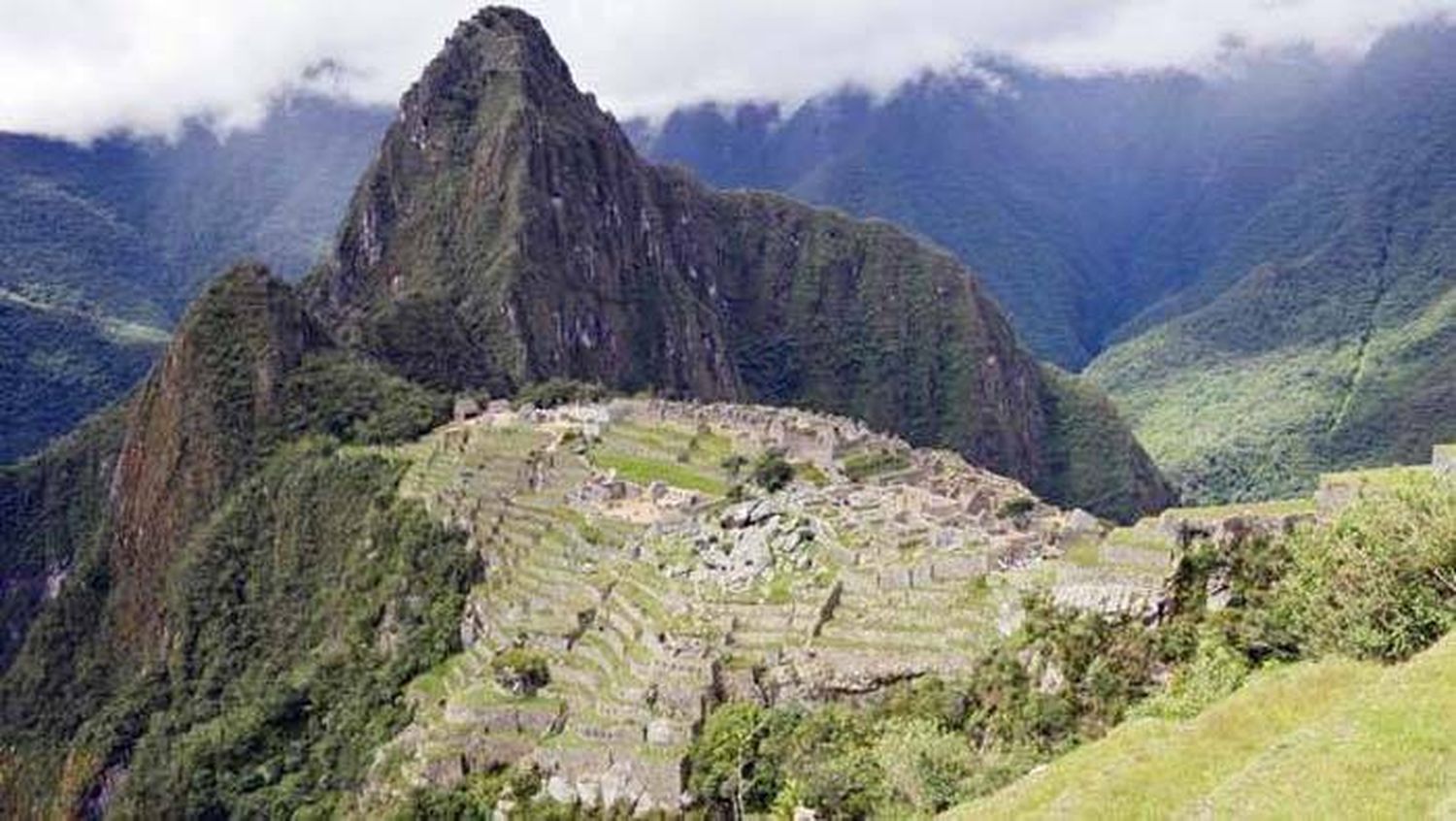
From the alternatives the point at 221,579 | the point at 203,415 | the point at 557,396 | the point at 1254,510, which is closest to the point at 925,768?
the point at 1254,510

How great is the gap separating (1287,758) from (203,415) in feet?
404

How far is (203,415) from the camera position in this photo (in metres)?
133

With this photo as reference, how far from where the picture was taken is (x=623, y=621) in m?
56.2

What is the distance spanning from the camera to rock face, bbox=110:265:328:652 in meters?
131

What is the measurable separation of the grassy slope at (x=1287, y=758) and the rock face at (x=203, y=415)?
4370 inches

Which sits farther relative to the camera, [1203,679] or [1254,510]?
[1254,510]

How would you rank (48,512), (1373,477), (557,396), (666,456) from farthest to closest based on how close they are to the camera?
(48,512) → (557,396) → (666,456) → (1373,477)

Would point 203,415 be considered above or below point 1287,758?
below

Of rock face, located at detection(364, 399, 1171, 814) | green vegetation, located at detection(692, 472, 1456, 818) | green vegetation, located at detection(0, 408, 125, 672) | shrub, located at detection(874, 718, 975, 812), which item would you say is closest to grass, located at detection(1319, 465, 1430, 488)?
green vegetation, located at detection(692, 472, 1456, 818)

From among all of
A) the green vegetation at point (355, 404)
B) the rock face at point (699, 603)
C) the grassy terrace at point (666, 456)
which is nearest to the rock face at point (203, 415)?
the green vegetation at point (355, 404)

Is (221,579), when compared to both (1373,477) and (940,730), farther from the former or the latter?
(1373,477)

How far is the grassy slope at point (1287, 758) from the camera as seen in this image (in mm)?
20703

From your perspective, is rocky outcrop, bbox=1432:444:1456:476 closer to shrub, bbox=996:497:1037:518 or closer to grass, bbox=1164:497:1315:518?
grass, bbox=1164:497:1315:518

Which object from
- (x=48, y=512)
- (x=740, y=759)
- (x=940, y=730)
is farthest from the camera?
(x=48, y=512)
